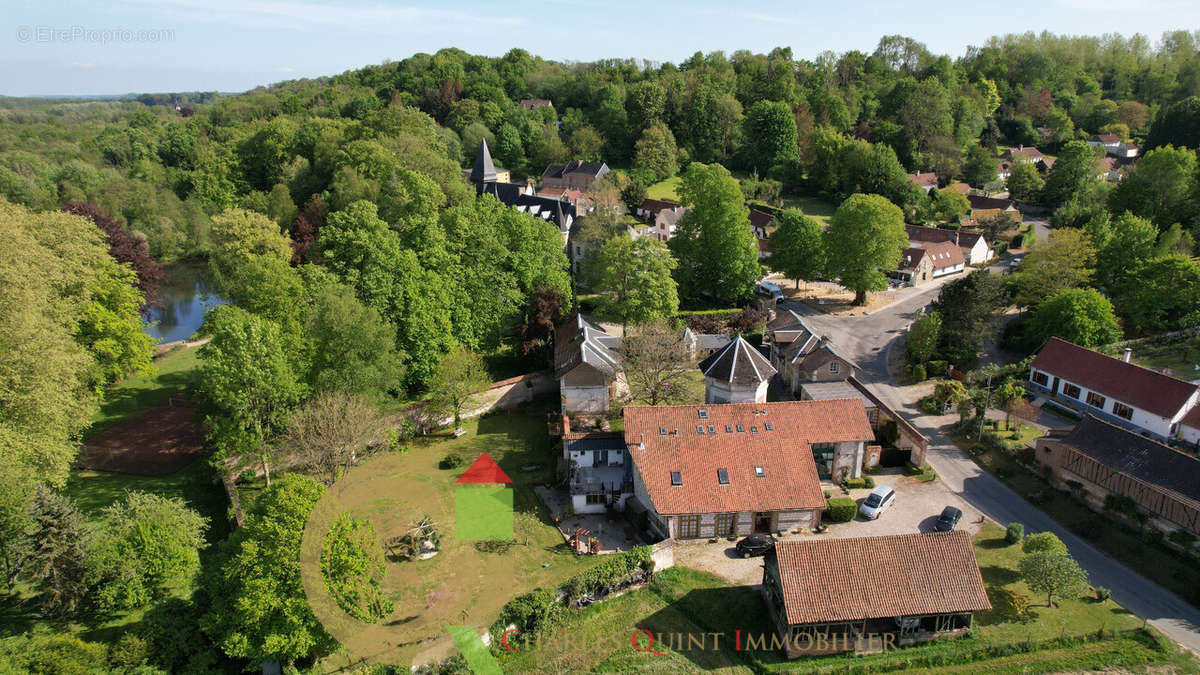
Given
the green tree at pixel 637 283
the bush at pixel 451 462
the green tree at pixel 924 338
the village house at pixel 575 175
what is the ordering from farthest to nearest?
1. the village house at pixel 575 175
2. the green tree at pixel 637 283
3. the green tree at pixel 924 338
4. the bush at pixel 451 462

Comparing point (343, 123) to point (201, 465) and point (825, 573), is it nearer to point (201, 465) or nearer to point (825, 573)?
point (201, 465)

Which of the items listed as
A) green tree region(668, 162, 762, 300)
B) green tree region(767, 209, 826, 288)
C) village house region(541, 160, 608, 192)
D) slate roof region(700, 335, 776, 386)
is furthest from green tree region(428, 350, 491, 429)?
village house region(541, 160, 608, 192)

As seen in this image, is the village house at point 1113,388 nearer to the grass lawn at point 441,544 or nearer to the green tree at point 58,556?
the grass lawn at point 441,544

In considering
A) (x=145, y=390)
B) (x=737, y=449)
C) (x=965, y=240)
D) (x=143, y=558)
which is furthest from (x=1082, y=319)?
(x=145, y=390)

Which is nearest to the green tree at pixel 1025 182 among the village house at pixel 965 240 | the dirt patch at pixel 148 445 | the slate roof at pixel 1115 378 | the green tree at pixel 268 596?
the village house at pixel 965 240

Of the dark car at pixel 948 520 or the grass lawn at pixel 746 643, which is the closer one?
the grass lawn at pixel 746 643

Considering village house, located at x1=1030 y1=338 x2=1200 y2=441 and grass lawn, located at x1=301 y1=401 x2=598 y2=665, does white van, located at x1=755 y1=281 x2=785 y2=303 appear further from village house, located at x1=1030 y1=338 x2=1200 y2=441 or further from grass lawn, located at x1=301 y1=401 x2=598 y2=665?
grass lawn, located at x1=301 y1=401 x2=598 y2=665

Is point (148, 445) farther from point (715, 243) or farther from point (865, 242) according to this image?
point (865, 242)

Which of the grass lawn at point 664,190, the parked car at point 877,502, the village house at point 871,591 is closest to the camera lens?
the village house at point 871,591
